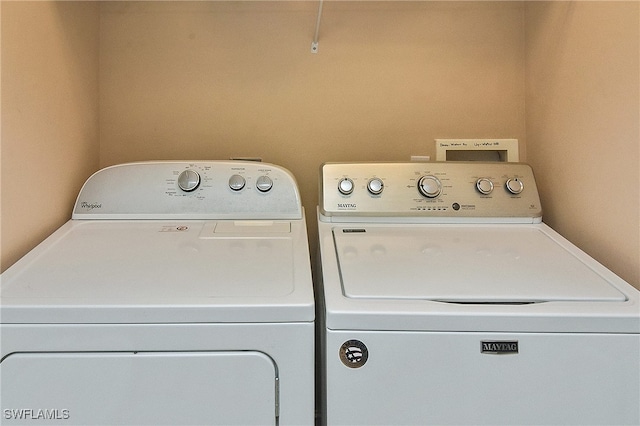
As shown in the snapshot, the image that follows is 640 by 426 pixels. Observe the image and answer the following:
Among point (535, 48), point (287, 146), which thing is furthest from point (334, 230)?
point (535, 48)

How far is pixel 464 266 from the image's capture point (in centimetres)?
93

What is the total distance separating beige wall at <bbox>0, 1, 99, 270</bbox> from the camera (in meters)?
0.99

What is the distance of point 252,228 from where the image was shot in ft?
3.87

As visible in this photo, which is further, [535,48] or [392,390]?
[535,48]

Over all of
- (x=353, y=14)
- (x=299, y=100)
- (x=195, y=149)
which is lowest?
(x=195, y=149)

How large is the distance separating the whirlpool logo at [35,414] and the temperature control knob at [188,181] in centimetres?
65

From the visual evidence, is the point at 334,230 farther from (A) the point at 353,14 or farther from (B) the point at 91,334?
(A) the point at 353,14

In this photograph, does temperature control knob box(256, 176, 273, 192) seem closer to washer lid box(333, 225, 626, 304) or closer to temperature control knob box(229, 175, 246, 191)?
temperature control knob box(229, 175, 246, 191)

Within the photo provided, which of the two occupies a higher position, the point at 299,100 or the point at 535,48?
the point at 535,48

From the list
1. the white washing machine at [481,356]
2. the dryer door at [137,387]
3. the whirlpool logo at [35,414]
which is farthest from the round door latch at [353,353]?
the whirlpool logo at [35,414]

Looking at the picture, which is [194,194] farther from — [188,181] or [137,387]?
[137,387]

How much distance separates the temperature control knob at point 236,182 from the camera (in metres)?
1.25

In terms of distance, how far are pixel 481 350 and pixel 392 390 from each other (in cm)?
16

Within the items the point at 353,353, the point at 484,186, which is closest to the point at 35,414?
the point at 353,353
